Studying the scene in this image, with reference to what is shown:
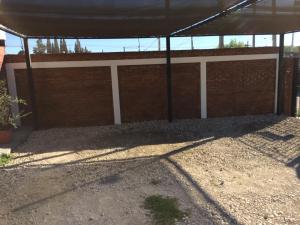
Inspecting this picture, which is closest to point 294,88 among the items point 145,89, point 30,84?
point 145,89

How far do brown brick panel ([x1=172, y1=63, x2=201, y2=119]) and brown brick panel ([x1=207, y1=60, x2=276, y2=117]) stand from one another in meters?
0.39

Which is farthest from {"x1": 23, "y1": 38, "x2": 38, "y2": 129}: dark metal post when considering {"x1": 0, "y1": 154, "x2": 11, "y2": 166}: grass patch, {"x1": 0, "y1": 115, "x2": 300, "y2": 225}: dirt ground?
{"x1": 0, "y1": 154, "x2": 11, "y2": 166}: grass patch

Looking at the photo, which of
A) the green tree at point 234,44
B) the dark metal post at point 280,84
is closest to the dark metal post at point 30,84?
the dark metal post at point 280,84

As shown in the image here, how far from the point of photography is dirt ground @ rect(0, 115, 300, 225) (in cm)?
363

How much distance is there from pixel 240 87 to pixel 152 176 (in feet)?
18.5

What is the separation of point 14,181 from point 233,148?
4280 mm

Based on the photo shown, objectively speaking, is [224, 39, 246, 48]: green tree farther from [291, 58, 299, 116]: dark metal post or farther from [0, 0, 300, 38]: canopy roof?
[0, 0, 300, 38]: canopy roof

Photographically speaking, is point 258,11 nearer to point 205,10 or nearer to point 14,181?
point 205,10

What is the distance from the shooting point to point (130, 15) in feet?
18.4

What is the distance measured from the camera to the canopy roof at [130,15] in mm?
4785

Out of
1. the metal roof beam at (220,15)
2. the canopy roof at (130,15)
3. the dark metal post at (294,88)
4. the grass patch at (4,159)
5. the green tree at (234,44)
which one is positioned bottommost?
the grass patch at (4,159)

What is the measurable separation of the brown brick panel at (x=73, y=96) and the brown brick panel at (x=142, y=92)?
1.42ft

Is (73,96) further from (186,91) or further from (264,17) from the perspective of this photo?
(264,17)

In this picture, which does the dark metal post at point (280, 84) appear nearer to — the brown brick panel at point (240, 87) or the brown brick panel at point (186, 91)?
the brown brick panel at point (240, 87)
